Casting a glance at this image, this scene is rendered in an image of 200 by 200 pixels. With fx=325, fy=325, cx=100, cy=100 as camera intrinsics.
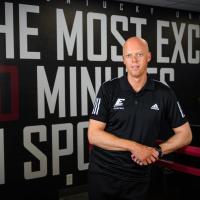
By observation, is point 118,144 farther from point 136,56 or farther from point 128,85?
point 136,56

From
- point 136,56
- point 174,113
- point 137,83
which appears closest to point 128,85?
point 137,83

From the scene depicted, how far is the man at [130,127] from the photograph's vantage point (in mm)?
1959

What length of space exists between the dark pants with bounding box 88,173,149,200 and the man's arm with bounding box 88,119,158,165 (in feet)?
0.61

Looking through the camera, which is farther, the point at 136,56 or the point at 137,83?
the point at 137,83

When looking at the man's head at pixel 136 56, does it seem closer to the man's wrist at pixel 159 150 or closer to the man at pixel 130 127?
the man at pixel 130 127

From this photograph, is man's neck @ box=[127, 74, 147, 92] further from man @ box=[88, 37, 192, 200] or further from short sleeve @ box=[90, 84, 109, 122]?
short sleeve @ box=[90, 84, 109, 122]

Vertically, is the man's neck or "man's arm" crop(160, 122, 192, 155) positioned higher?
the man's neck

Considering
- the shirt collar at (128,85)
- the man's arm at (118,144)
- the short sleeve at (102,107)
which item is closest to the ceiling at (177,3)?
the shirt collar at (128,85)

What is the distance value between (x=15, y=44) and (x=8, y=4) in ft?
1.56

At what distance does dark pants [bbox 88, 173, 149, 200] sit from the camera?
1977 millimetres

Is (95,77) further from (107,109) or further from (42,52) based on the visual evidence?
(107,109)

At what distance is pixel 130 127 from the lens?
77.3 inches

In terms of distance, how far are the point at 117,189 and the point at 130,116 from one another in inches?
17.9

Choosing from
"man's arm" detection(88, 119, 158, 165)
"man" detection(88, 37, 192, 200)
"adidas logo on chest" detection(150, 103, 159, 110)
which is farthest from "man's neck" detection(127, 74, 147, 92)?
"man's arm" detection(88, 119, 158, 165)
